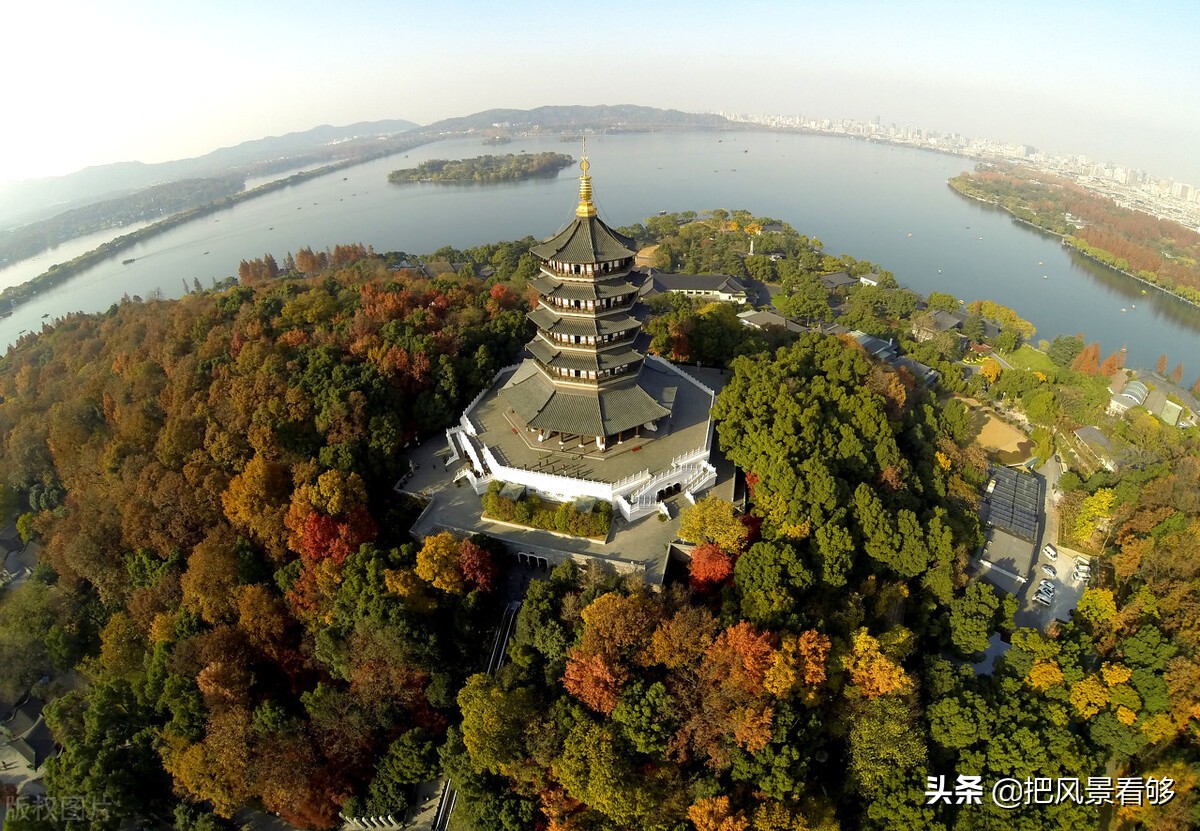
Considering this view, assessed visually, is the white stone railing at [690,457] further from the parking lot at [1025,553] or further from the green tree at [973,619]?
the parking lot at [1025,553]

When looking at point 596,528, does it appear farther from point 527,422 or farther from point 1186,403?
point 1186,403

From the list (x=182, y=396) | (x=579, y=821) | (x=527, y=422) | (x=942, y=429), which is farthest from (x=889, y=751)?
(x=182, y=396)

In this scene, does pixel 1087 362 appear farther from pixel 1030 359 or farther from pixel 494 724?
pixel 494 724

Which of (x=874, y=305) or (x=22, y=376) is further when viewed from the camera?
(x=874, y=305)

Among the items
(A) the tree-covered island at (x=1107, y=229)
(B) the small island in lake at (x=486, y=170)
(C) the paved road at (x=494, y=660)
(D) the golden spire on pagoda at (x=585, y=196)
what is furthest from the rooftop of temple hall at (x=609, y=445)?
(B) the small island in lake at (x=486, y=170)

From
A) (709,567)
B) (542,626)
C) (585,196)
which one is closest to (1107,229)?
(585,196)

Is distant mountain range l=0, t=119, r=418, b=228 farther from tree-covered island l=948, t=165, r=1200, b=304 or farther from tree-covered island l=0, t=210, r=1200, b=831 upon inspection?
tree-covered island l=948, t=165, r=1200, b=304
